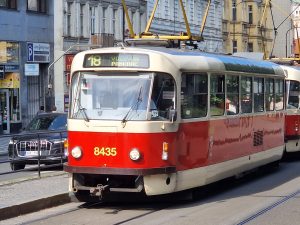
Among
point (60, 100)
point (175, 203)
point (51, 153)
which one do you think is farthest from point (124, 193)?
point (60, 100)

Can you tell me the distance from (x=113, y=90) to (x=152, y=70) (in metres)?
0.71

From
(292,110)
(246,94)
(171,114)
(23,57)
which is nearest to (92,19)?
(23,57)

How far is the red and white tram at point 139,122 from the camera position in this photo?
11.6 metres

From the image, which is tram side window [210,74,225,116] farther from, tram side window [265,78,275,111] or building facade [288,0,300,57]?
building facade [288,0,300,57]

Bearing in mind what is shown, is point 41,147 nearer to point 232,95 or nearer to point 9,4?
point 232,95

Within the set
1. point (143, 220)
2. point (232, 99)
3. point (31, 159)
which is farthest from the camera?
point (31, 159)

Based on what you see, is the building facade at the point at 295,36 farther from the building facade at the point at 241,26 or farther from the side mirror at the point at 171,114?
the side mirror at the point at 171,114

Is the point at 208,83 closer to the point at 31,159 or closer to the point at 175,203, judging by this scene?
the point at 175,203

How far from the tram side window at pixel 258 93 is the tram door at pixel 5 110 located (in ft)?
76.8

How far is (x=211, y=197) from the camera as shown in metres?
13.6

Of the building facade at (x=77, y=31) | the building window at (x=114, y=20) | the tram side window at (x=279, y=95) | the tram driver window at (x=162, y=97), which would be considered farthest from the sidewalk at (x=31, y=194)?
the building window at (x=114, y=20)

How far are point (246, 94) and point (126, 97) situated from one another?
4.45 metres

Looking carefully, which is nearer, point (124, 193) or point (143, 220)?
point (143, 220)

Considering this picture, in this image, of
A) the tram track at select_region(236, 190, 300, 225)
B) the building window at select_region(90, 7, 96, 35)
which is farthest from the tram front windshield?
the building window at select_region(90, 7, 96, 35)
